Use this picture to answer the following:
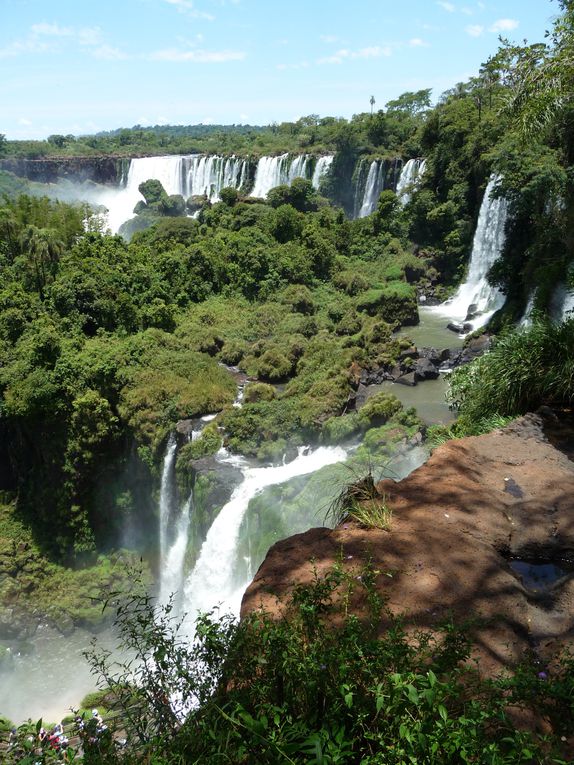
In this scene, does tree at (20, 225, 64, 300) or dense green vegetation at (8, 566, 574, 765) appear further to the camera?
tree at (20, 225, 64, 300)

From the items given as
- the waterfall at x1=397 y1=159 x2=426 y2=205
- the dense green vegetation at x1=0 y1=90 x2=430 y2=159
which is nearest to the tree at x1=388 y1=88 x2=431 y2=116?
the dense green vegetation at x1=0 y1=90 x2=430 y2=159

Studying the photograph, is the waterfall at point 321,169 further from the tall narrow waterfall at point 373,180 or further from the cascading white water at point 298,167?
the tall narrow waterfall at point 373,180

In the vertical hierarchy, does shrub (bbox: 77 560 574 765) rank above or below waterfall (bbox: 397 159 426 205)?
below

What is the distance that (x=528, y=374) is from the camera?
703cm

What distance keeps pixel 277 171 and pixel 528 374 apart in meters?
39.5

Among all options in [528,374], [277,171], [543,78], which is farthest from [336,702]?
[277,171]

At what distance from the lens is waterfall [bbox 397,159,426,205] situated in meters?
31.7

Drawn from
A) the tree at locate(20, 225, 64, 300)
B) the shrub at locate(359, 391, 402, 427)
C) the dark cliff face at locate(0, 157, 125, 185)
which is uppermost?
the dark cliff face at locate(0, 157, 125, 185)

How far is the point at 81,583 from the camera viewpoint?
16.1 meters

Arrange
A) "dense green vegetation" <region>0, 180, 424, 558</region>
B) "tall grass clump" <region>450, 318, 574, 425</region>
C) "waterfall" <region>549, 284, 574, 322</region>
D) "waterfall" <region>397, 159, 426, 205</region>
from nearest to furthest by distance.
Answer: "tall grass clump" <region>450, 318, 574, 425</region> < "waterfall" <region>549, 284, 574, 322</region> < "dense green vegetation" <region>0, 180, 424, 558</region> < "waterfall" <region>397, 159, 426, 205</region>

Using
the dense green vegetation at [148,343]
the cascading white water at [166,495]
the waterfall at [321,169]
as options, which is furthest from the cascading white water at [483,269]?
the waterfall at [321,169]

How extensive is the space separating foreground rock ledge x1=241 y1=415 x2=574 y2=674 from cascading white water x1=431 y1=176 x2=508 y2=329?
17182 millimetres

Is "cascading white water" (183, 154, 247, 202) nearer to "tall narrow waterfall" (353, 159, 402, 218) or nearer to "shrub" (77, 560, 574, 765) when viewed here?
"tall narrow waterfall" (353, 159, 402, 218)

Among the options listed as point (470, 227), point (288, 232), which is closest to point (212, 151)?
point (288, 232)
